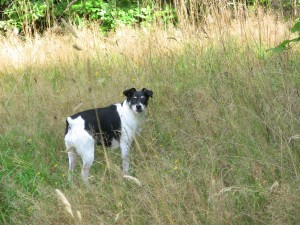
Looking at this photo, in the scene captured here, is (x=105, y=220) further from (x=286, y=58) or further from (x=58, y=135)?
(x=286, y=58)

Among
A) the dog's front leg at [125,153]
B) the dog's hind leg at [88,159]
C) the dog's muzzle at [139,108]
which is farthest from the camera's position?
the dog's muzzle at [139,108]

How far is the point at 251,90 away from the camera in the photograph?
175 inches

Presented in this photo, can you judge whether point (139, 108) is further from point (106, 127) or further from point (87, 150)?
point (87, 150)

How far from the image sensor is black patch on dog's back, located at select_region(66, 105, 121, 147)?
15.8ft

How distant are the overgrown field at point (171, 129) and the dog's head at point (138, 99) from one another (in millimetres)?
163

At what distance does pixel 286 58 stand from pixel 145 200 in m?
2.98

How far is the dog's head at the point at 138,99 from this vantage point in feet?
16.6

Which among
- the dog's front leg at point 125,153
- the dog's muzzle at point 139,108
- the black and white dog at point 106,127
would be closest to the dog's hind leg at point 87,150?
the black and white dog at point 106,127

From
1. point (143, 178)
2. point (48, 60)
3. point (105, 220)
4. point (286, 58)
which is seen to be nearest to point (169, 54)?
point (286, 58)

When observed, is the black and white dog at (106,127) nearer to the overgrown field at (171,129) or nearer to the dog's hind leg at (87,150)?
the dog's hind leg at (87,150)

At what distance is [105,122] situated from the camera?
5.02 meters

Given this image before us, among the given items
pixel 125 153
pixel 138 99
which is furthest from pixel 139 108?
pixel 125 153

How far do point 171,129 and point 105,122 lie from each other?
29.4 inches

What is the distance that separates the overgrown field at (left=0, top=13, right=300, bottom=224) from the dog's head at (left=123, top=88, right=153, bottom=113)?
0.16 meters
